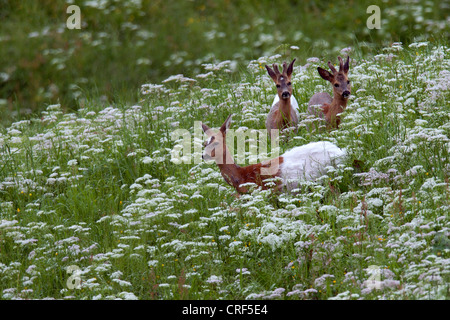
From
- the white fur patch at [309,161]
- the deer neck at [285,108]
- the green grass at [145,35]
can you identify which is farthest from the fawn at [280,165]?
the green grass at [145,35]

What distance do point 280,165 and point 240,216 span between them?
0.72 meters

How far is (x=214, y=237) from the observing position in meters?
5.91

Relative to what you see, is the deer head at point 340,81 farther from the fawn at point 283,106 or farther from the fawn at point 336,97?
the fawn at point 283,106

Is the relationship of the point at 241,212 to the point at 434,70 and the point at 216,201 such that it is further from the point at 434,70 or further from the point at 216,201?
the point at 434,70

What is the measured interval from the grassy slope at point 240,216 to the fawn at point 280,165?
0.13 metres

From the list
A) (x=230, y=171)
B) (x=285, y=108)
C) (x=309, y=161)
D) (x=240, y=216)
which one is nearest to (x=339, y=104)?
(x=285, y=108)

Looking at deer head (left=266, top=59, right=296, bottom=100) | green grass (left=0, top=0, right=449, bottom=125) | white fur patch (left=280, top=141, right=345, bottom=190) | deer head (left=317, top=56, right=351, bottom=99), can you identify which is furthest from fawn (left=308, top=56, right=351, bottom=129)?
green grass (left=0, top=0, right=449, bottom=125)

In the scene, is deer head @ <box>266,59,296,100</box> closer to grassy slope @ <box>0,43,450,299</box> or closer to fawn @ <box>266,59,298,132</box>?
fawn @ <box>266,59,298,132</box>

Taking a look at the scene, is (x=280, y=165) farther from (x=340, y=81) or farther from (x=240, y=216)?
(x=340, y=81)

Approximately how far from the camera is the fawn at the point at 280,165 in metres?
6.26

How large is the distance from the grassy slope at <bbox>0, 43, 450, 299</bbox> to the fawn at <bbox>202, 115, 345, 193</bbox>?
134 millimetres

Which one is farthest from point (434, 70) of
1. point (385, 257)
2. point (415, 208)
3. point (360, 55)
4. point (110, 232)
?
point (110, 232)
